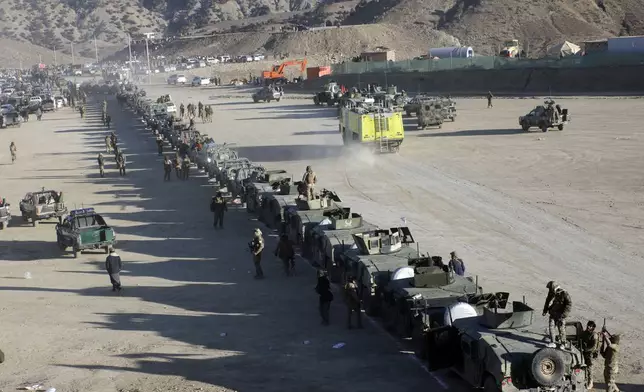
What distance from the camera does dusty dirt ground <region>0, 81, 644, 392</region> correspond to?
1653cm

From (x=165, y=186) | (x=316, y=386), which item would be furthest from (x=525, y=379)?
(x=165, y=186)

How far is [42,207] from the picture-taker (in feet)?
103

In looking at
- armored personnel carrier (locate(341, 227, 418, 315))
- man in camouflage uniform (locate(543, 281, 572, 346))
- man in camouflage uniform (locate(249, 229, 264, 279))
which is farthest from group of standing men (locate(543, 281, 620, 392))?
man in camouflage uniform (locate(249, 229, 264, 279))

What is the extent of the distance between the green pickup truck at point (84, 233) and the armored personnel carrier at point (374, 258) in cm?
880

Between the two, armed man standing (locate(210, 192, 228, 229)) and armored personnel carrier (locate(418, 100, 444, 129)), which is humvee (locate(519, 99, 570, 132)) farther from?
Answer: armed man standing (locate(210, 192, 228, 229))

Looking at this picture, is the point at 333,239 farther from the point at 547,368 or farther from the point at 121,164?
the point at 121,164

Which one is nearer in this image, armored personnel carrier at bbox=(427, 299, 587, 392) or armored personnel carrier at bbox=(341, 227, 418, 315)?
armored personnel carrier at bbox=(427, 299, 587, 392)

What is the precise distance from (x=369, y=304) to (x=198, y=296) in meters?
4.75

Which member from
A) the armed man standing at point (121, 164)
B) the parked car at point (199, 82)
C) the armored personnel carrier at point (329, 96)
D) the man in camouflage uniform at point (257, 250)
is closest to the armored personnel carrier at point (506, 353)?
the man in camouflage uniform at point (257, 250)

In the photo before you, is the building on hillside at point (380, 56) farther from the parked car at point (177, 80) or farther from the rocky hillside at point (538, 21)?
the parked car at point (177, 80)

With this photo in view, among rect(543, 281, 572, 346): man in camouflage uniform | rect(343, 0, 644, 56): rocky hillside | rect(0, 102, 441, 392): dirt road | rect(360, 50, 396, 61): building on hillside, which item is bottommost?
rect(0, 102, 441, 392): dirt road

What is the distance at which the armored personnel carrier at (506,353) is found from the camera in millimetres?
12852

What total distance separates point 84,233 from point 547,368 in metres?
16.3

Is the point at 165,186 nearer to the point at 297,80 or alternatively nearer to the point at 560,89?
the point at 560,89
